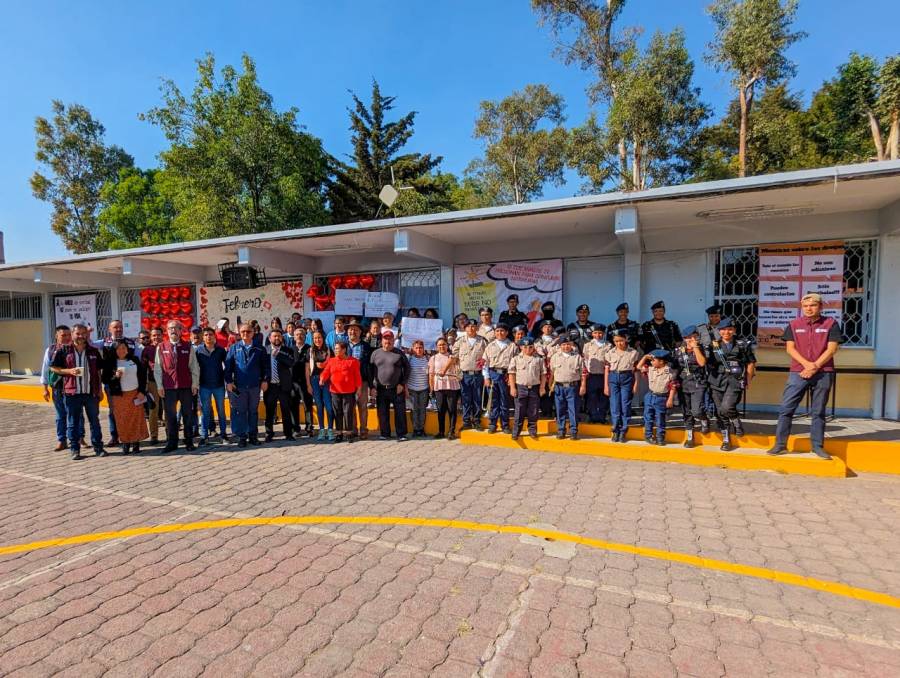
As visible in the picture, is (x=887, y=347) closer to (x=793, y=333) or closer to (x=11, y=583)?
(x=793, y=333)

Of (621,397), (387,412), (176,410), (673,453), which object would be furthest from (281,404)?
(673,453)

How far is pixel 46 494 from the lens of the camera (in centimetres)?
499

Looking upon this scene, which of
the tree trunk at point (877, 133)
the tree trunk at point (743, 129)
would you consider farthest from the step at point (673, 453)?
the tree trunk at point (743, 129)

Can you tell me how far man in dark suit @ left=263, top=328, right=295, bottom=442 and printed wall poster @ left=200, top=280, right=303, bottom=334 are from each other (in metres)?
4.46

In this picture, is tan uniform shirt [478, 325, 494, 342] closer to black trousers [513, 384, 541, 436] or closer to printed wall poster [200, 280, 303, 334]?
black trousers [513, 384, 541, 436]

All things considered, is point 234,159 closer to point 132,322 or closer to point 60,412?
point 132,322

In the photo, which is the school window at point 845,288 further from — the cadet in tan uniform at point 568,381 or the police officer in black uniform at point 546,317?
the cadet in tan uniform at point 568,381

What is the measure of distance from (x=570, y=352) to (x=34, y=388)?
13027 mm

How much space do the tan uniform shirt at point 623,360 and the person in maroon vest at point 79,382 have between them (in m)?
6.94

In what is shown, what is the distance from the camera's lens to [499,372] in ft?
21.9

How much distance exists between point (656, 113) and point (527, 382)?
17657 millimetres

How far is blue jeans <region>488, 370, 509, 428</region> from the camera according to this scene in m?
6.70

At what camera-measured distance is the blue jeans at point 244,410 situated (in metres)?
6.84

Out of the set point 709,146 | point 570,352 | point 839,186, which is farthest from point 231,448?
point 709,146
